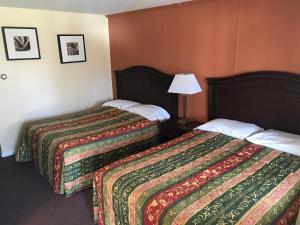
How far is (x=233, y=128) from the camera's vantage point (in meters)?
2.44

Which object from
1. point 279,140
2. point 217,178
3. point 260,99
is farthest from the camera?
point 260,99

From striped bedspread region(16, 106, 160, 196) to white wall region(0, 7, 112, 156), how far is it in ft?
1.19

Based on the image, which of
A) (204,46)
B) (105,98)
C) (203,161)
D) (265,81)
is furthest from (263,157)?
(105,98)

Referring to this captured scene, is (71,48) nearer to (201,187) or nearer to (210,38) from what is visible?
(210,38)

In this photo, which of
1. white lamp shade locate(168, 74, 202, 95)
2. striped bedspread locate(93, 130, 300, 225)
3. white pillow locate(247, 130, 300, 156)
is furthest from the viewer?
white lamp shade locate(168, 74, 202, 95)

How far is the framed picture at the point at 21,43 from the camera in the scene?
10.5 feet

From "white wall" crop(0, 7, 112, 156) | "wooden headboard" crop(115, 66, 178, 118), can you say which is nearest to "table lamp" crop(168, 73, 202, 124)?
"wooden headboard" crop(115, 66, 178, 118)

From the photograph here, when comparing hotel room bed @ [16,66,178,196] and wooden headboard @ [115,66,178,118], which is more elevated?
wooden headboard @ [115,66,178,118]

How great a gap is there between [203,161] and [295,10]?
5.31 feet

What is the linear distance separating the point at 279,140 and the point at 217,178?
2.70 ft

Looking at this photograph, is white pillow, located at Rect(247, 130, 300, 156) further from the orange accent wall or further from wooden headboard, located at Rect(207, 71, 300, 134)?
the orange accent wall

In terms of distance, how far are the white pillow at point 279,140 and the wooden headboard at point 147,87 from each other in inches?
50.3

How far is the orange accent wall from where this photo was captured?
7.70ft

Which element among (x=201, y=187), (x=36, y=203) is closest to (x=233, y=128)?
(x=201, y=187)
